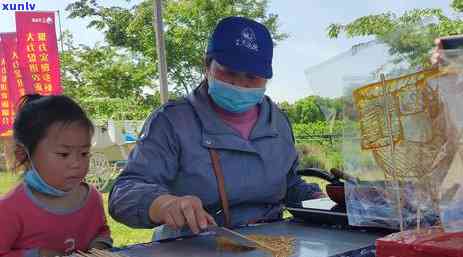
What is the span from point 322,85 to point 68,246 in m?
0.82

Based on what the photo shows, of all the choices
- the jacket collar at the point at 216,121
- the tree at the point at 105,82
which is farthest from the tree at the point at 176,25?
the jacket collar at the point at 216,121

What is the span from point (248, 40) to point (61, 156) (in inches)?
22.3

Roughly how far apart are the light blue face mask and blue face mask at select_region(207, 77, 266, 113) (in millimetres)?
483

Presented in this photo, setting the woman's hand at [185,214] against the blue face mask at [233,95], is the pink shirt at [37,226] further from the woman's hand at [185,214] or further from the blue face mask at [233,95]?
the blue face mask at [233,95]

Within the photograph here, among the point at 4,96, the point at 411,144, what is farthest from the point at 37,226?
the point at 4,96

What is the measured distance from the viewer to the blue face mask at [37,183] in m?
1.38

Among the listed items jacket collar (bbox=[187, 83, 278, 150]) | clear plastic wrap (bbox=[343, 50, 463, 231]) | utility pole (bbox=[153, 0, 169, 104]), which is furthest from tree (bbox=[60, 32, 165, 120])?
clear plastic wrap (bbox=[343, 50, 463, 231])

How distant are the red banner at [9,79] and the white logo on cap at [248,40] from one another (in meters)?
4.09

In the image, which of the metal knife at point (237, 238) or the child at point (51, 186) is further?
the child at point (51, 186)

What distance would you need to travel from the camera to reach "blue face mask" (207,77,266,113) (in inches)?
56.9

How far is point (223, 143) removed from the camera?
1.43 metres

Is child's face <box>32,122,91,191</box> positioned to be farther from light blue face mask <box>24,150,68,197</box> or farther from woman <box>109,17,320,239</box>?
woman <box>109,17,320,239</box>

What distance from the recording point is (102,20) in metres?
9.93

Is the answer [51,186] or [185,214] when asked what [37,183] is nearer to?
[51,186]
